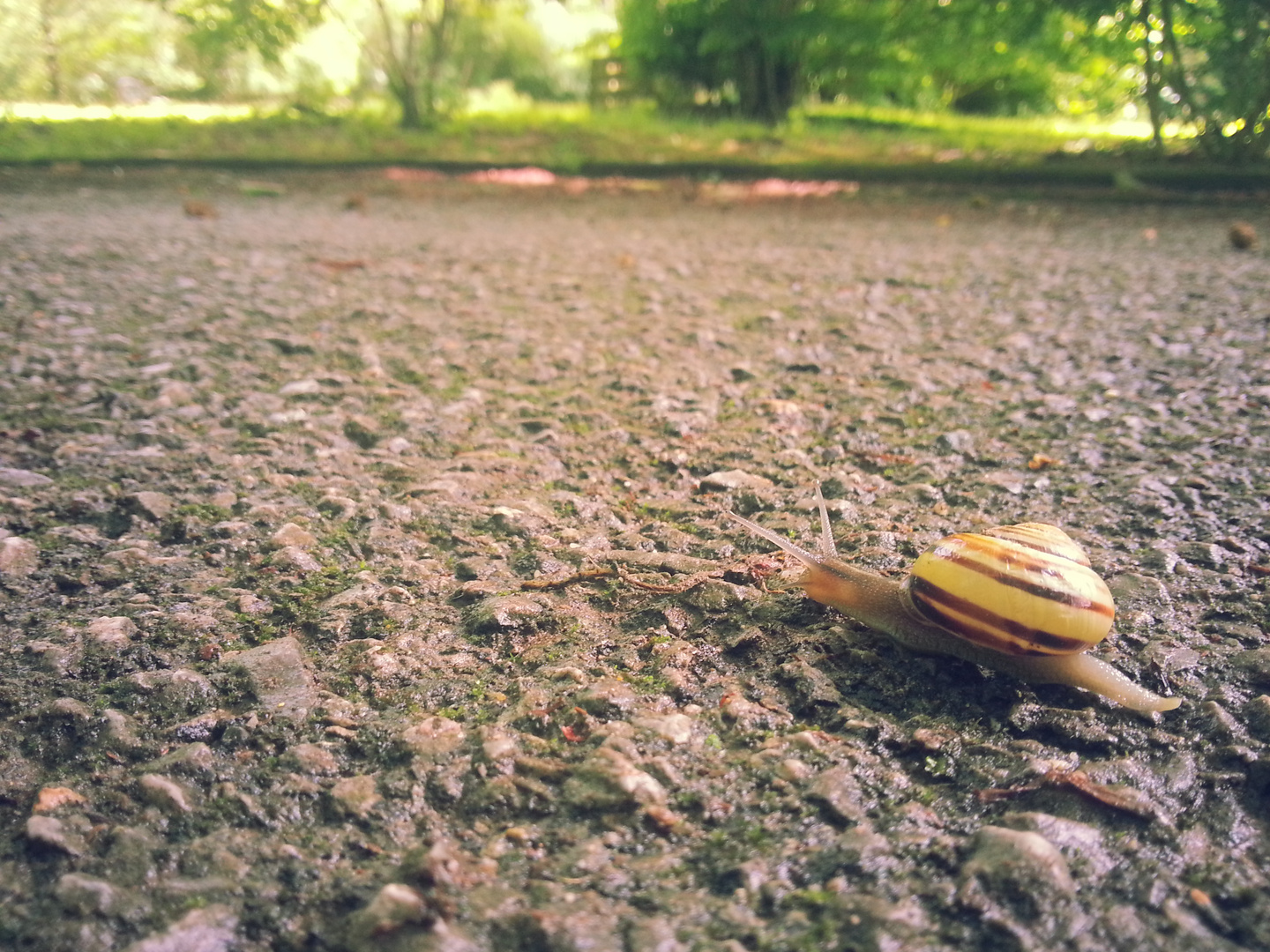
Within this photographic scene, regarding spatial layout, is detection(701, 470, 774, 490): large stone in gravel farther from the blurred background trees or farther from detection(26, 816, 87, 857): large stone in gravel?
the blurred background trees

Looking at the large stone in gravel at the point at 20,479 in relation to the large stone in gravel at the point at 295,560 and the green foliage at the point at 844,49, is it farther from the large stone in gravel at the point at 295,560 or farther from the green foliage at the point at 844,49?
the green foliage at the point at 844,49

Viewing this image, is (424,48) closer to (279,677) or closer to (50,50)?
(50,50)

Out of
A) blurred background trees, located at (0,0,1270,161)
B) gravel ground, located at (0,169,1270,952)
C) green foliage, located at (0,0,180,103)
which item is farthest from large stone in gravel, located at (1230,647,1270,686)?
green foliage, located at (0,0,180,103)

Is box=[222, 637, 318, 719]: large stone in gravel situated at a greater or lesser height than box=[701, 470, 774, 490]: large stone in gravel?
lesser

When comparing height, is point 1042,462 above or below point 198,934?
above

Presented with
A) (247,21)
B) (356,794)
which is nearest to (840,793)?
(356,794)

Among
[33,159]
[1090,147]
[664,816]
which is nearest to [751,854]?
[664,816]

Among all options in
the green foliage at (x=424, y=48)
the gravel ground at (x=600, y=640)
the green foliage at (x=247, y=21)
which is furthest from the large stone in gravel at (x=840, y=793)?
the green foliage at (x=247, y=21)
